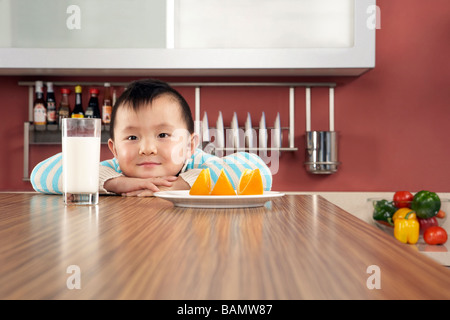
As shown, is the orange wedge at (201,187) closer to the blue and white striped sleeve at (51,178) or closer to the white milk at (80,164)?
the white milk at (80,164)

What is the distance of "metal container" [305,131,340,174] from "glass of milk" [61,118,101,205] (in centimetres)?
164

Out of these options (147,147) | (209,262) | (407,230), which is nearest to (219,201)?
(209,262)

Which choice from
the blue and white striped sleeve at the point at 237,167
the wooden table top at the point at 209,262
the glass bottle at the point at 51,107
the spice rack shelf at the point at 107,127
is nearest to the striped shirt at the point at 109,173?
the blue and white striped sleeve at the point at 237,167

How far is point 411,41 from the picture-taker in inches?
97.0

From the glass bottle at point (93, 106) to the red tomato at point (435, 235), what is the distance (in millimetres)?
1624

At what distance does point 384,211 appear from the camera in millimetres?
2082

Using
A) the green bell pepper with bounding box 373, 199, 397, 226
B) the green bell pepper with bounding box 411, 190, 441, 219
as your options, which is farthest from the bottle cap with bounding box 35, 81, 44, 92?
the green bell pepper with bounding box 411, 190, 441, 219

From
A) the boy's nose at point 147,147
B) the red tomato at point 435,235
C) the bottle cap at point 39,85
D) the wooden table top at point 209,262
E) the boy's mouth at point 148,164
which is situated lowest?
the red tomato at point 435,235

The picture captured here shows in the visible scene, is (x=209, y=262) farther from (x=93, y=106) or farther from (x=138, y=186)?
(x=93, y=106)

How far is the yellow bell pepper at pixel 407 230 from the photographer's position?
1.94 meters

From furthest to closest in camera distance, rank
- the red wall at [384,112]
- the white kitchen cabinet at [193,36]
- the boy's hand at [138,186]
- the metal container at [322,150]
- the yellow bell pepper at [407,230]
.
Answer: the red wall at [384,112]
the metal container at [322,150]
the white kitchen cabinet at [193,36]
the yellow bell pepper at [407,230]
the boy's hand at [138,186]

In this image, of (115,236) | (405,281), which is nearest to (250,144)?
(115,236)

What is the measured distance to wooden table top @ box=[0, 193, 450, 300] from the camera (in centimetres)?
25
